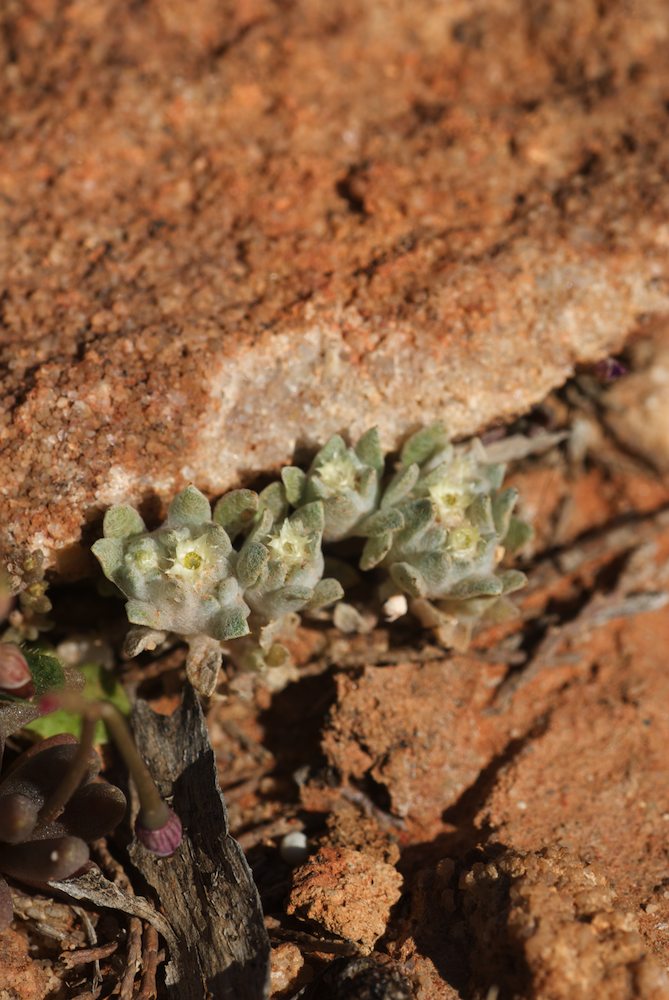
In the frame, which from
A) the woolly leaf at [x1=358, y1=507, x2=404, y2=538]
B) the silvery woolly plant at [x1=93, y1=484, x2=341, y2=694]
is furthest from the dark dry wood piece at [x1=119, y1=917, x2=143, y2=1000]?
the woolly leaf at [x1=358, y1=507, x2=404, y2=538]

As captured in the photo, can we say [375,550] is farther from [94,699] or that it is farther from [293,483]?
[94,699]

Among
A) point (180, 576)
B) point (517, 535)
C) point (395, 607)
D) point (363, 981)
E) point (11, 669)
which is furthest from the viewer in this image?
point (517, 535)

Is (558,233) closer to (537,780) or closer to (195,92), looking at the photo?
(195,92)

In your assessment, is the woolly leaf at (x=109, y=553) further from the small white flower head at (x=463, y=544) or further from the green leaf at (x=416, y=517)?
the small white flower head at (x=463, y=544)

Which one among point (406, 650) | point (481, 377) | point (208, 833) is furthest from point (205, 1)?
point (208, 833)

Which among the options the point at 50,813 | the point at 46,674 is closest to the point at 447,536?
the point at 46,674

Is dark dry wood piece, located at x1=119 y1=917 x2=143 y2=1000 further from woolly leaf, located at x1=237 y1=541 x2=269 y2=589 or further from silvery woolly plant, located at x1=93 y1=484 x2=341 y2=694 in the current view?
woolly leaf, located at x1=237 y1=541 x2=269 y2=589
